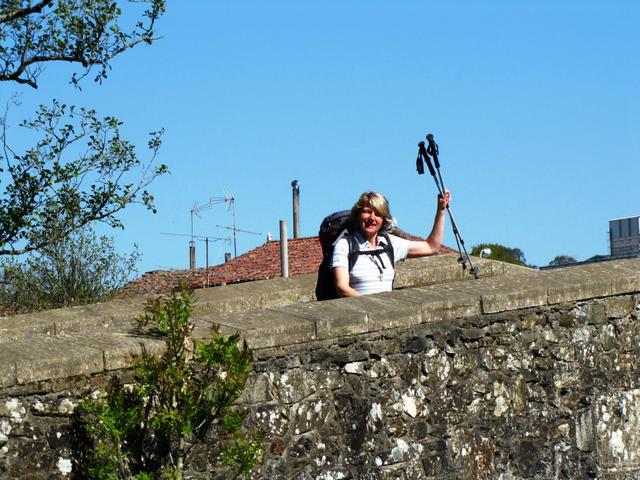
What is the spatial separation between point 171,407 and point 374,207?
2583 mm

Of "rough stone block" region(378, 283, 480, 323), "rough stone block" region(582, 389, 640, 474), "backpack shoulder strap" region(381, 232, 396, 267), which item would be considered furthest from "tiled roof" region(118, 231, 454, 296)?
"rough stone block" region(378, 283, 480, 323)

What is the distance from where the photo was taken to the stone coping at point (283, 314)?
570 cm

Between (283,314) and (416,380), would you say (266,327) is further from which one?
(416,380)

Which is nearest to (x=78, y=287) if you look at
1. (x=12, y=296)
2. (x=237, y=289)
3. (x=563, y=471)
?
(x=12, y=296)

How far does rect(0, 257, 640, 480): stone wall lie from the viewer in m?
5.68

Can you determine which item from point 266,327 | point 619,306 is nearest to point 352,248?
point 619,306

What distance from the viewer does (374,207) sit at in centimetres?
800

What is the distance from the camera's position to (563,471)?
25.1 ft

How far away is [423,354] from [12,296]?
→ 21075mm

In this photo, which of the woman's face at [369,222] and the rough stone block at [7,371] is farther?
the woman's face at [369,222]

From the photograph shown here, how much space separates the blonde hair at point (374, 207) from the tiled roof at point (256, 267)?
24.1 meters

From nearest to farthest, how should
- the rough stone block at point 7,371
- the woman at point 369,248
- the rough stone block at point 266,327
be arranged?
1. the rough stone block at point 7,371
2. the rough stone block at point 266,327
3. the woman at point 369,248

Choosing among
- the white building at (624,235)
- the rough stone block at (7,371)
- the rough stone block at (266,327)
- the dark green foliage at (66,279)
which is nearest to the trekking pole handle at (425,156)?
the rough stone block at (266,327)

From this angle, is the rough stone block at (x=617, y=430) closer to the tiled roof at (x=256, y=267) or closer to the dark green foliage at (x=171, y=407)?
the dark green foliage at (x=171, y=407)
